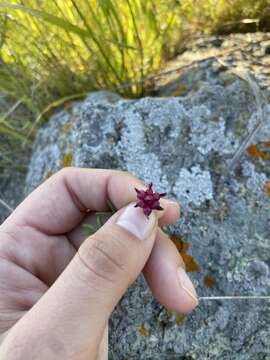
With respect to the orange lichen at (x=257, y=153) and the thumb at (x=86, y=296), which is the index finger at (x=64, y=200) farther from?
the orange lichen at (x=257, y=153)

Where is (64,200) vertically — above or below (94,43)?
below

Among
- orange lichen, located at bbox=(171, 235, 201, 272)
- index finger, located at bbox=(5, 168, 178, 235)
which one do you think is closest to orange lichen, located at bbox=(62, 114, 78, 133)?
index finger, located at bbox=(5, 168, 178, 235)

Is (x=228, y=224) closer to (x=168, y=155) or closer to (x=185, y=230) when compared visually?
(x=185, y=230)

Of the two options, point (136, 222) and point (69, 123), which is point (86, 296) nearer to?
point (136, 222)

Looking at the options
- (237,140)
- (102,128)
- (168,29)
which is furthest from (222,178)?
(168,29)

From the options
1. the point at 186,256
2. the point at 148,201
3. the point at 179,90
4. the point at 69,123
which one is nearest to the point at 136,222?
the point at 148,201
